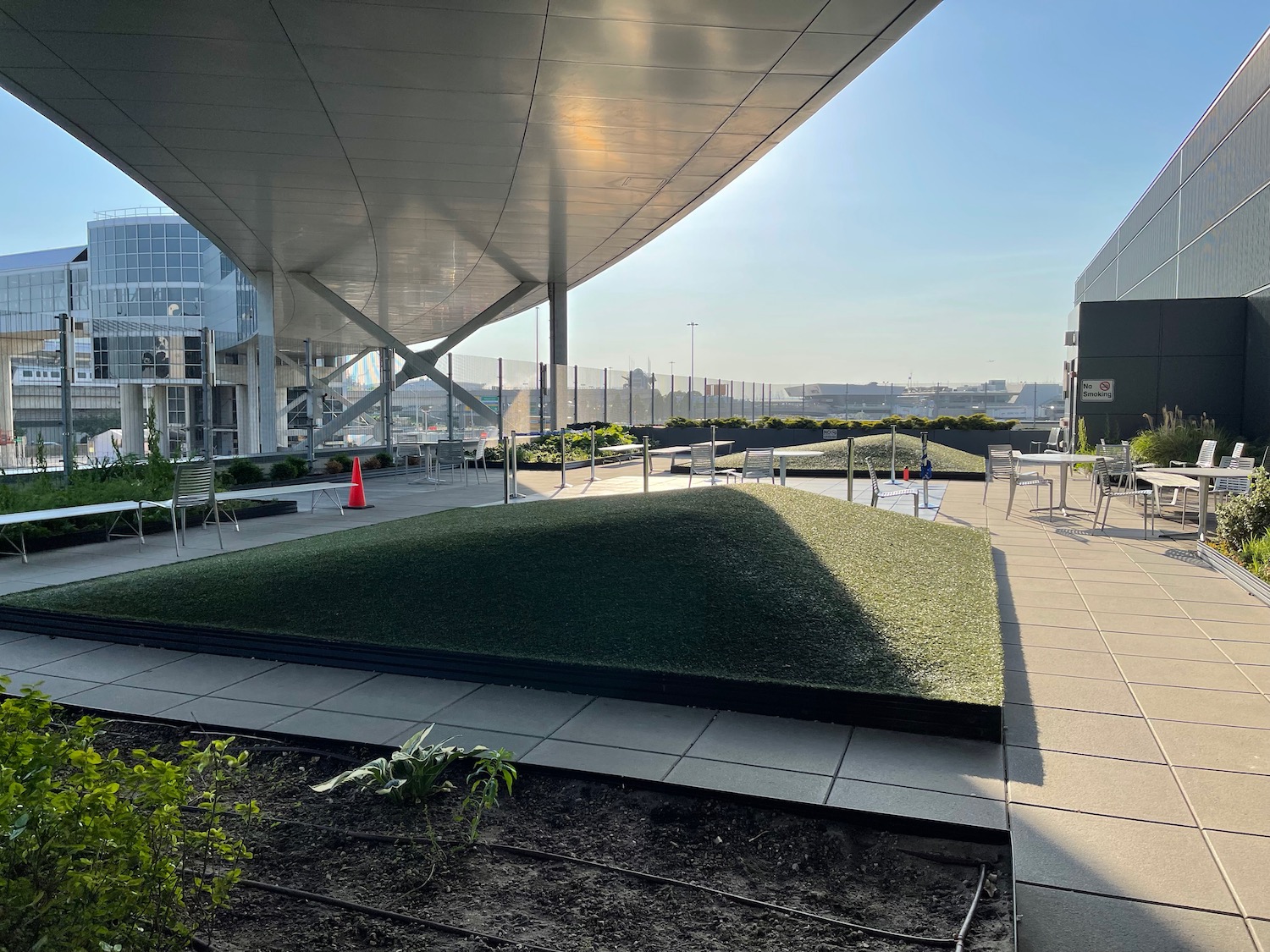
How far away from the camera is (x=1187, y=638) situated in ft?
18.3

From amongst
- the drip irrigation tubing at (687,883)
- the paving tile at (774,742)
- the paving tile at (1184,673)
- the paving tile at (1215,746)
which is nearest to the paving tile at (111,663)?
the drip irrigation tubing at (687,883)

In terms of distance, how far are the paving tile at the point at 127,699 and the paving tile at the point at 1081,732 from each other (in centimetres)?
409

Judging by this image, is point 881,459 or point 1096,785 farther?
point 881,459

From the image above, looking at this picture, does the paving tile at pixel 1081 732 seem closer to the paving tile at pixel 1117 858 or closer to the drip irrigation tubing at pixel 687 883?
the paving tile at pixel 1117 858

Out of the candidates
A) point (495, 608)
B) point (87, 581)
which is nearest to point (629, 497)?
point (495, 608)

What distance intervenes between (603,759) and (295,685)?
6.75ft

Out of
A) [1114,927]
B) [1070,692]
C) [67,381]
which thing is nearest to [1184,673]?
[1070,692]

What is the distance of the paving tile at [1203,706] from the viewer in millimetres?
4117

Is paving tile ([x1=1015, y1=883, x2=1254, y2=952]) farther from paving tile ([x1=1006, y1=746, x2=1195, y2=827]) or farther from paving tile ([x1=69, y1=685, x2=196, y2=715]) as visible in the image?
paving tile ([x1=69, y1=685, x2=196, y2=715])

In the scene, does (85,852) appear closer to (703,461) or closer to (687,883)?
Answer: (687,883)

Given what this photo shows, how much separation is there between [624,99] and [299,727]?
879 cm

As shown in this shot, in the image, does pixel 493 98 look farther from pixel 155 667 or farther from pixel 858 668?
pixel 858 668

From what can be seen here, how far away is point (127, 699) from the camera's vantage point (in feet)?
14.6

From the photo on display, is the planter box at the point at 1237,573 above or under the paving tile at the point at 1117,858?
above
